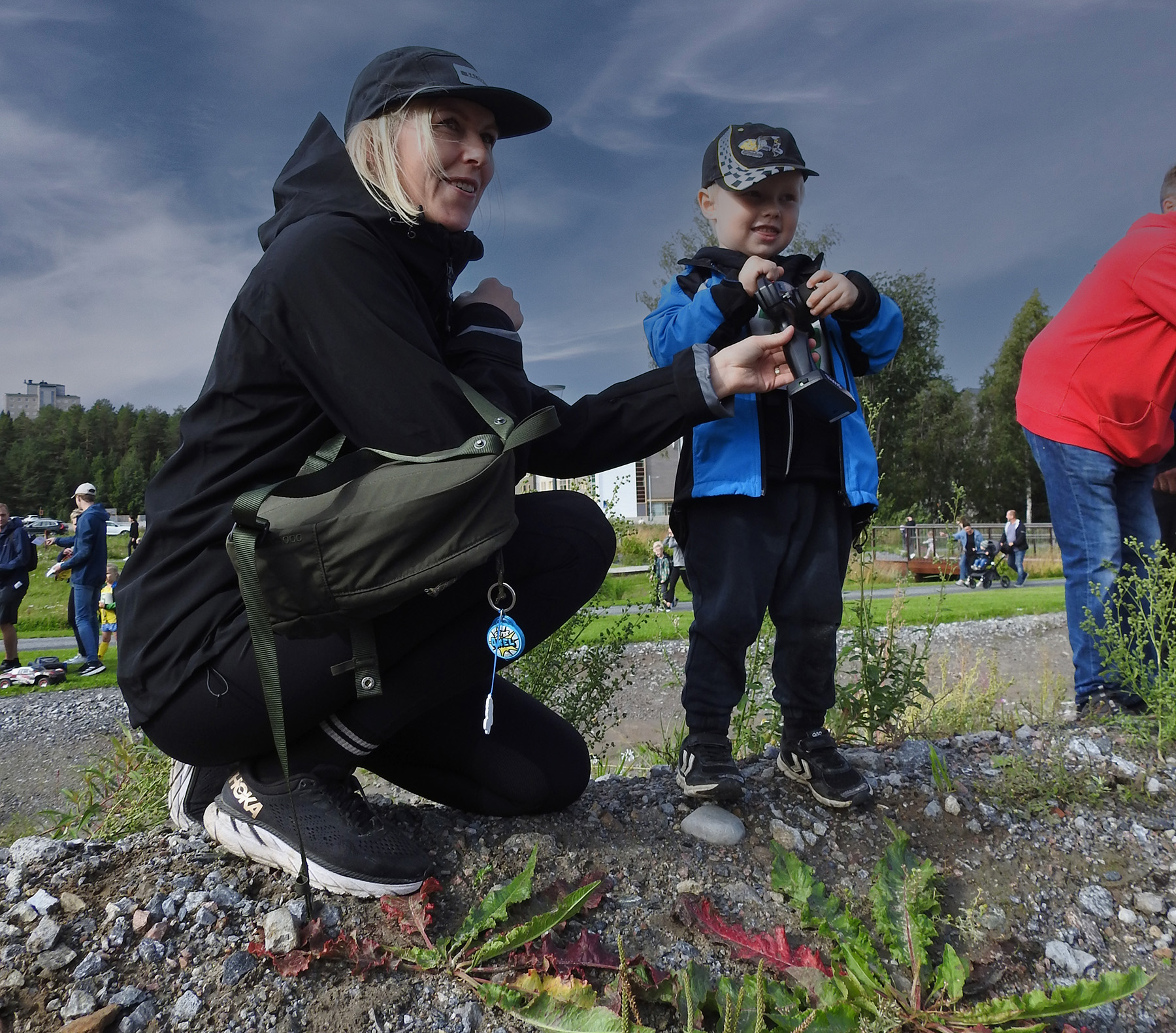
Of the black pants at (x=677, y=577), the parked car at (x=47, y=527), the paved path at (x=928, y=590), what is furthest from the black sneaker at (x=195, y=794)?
the parked car at (x=47, y=527)

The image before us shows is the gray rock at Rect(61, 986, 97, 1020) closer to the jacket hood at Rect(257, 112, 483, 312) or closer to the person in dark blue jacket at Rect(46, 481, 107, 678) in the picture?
the jacket hood at Rect(257, 112, 483, 312)

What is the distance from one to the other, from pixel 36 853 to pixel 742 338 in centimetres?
242

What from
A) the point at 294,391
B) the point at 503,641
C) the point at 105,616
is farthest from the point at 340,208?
the point at 105,616

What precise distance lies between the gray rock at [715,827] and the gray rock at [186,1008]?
1.29m

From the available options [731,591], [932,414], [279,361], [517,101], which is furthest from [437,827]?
[932,414]

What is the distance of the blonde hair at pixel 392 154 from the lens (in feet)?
6.57

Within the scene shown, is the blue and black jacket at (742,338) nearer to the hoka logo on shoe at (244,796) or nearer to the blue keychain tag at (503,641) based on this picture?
the blue keychain tag at (503,641)

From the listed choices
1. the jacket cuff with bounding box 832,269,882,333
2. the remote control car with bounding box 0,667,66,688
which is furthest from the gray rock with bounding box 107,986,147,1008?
the remote control car with bounding box 0,667,66,688

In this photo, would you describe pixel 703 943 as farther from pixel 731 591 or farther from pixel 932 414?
pixel 932 414

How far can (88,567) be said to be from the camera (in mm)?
10398

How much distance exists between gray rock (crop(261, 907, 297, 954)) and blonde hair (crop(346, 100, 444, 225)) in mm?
1604

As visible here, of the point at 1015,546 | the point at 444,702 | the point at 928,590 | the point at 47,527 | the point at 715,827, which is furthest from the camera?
the point at 47,527

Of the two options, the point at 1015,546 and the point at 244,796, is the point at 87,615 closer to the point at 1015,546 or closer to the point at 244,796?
the point at 244,796

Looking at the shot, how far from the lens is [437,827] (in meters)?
2.27
